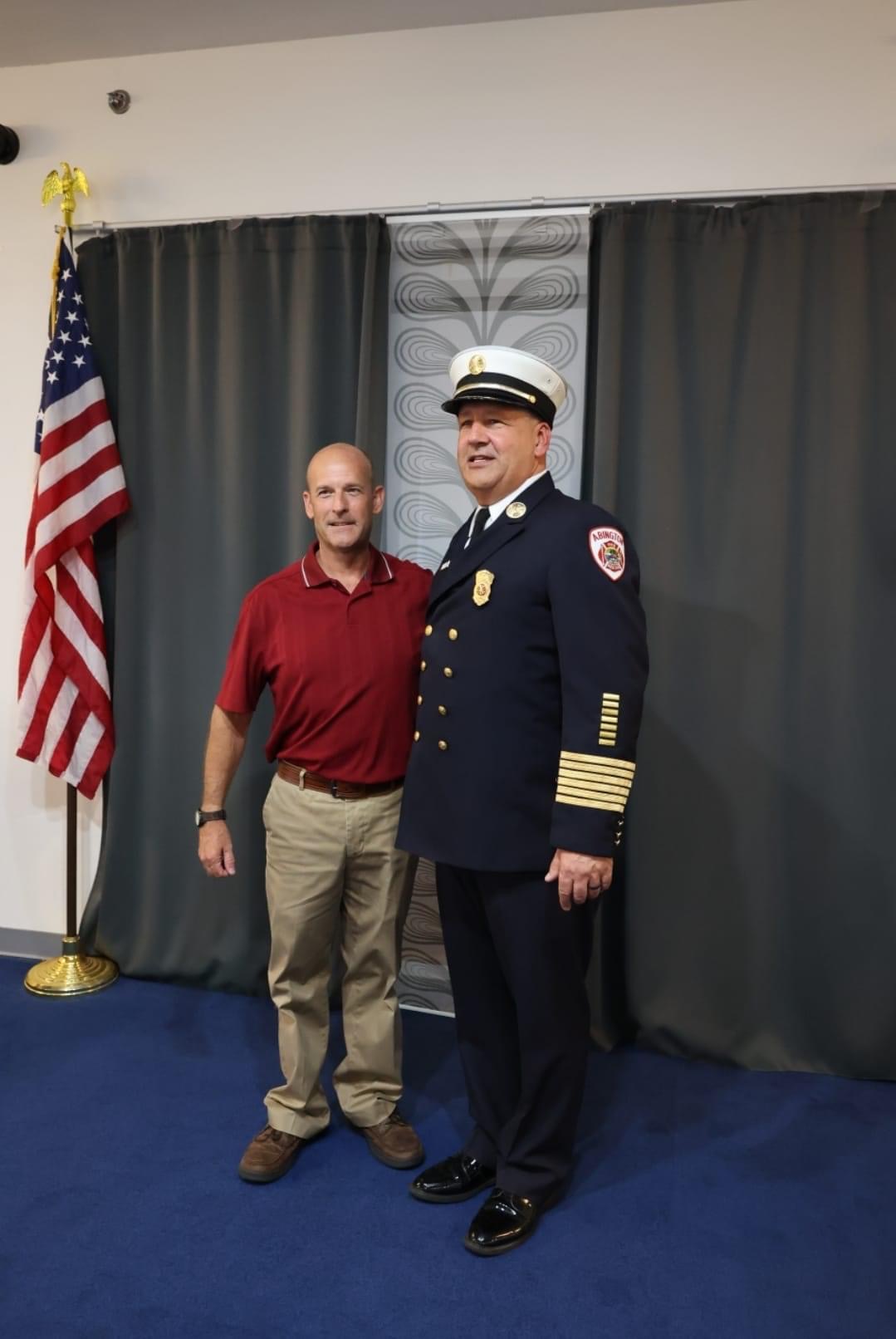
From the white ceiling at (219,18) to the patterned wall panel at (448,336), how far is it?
1.80 feet

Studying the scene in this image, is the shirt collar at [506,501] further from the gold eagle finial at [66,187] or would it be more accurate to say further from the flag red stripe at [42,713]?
the gold eagle finial at [66,187]

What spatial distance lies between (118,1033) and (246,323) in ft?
6.87

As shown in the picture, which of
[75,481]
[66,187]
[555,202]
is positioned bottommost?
[75,481]

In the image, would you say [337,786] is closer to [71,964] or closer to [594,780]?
[594,780]

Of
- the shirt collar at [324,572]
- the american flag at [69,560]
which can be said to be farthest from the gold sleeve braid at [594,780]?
the american flag at [69,560]

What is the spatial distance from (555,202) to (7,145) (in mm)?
1759

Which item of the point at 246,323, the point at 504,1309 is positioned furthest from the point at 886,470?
the point at 504,1309

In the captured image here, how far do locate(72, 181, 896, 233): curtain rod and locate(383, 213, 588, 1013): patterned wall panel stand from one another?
0.04 m

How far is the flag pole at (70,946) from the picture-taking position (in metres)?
3.08

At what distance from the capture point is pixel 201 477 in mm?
3148

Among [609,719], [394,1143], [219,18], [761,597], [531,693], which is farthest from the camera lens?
[219,18]

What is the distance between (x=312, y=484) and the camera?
2.28 meters

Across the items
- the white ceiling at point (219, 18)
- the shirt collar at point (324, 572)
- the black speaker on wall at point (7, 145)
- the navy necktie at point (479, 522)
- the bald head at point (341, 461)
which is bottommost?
the shirt collar at point (324, 572)

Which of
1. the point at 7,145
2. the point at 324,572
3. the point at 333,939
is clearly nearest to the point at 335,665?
the point at 324,572
